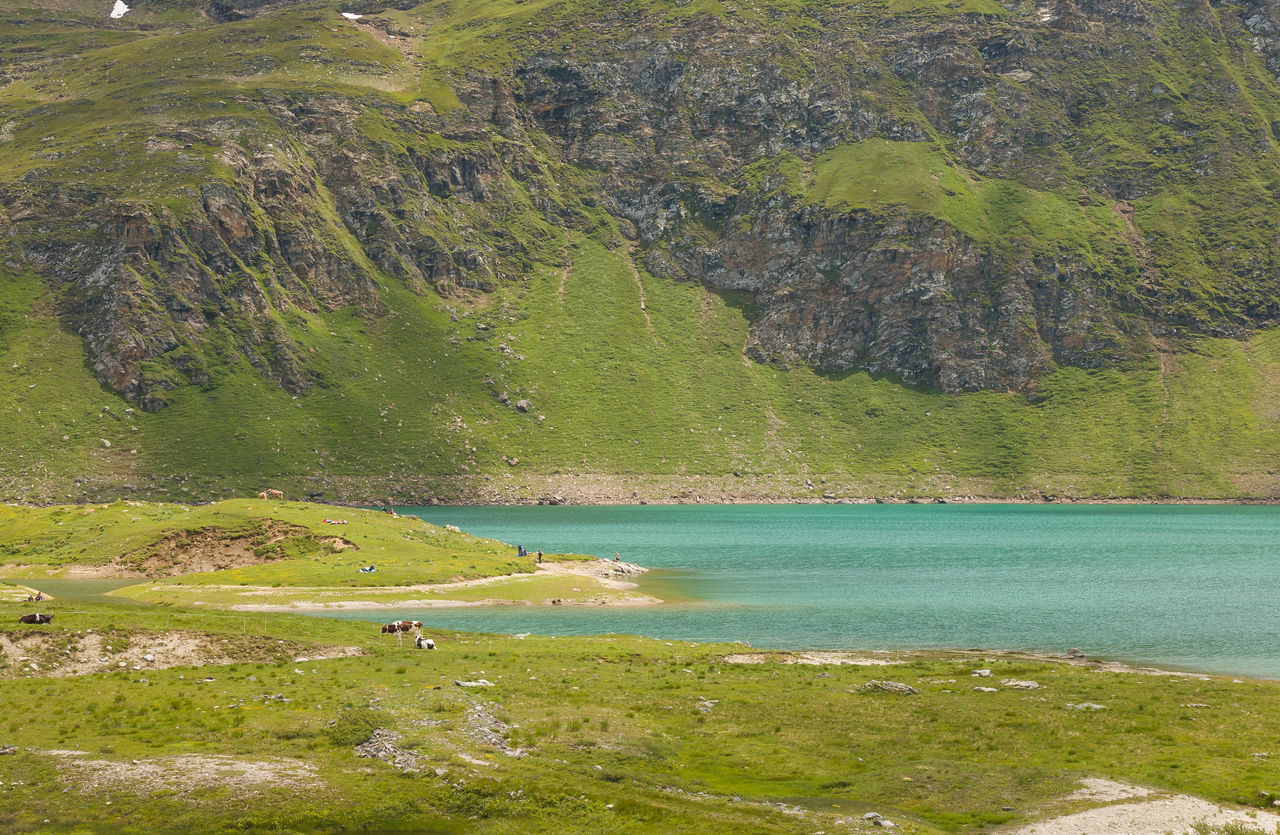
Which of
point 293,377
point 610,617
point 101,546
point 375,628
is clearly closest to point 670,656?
point 375,628

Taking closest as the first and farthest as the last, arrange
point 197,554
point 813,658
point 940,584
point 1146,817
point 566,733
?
point 1146,817 < point 566,733 < point 813,658 < point 197,554 < point 940,584

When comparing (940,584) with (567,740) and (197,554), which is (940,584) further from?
Result: (197,554)

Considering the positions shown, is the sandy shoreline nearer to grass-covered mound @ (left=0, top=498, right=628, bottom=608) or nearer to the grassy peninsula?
grass-covered mound @ (left=0, top=498, right=628, bottom=608)

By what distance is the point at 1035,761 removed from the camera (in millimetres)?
26469

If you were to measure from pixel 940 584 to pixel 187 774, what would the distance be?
68.6m

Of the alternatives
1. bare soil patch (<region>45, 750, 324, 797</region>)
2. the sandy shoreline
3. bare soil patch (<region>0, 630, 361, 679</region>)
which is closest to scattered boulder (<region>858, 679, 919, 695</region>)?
bare soil patch (<region>45, 750, 324, 797</region>)

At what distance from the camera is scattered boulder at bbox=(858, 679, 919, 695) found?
36031 millimetres

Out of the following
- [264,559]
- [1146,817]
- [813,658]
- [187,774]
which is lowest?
[264,559]

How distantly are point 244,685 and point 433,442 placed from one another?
166361mm

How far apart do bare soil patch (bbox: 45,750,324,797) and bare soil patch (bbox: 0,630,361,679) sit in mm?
11657

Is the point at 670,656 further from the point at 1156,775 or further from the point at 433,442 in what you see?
the point at 433,442

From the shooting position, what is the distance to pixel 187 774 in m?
22.7

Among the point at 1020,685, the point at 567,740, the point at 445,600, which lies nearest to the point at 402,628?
the point at 567,740

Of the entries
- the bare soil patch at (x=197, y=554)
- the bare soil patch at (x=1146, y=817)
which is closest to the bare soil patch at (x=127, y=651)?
the bare soil patch at (x=1146, y=817)
